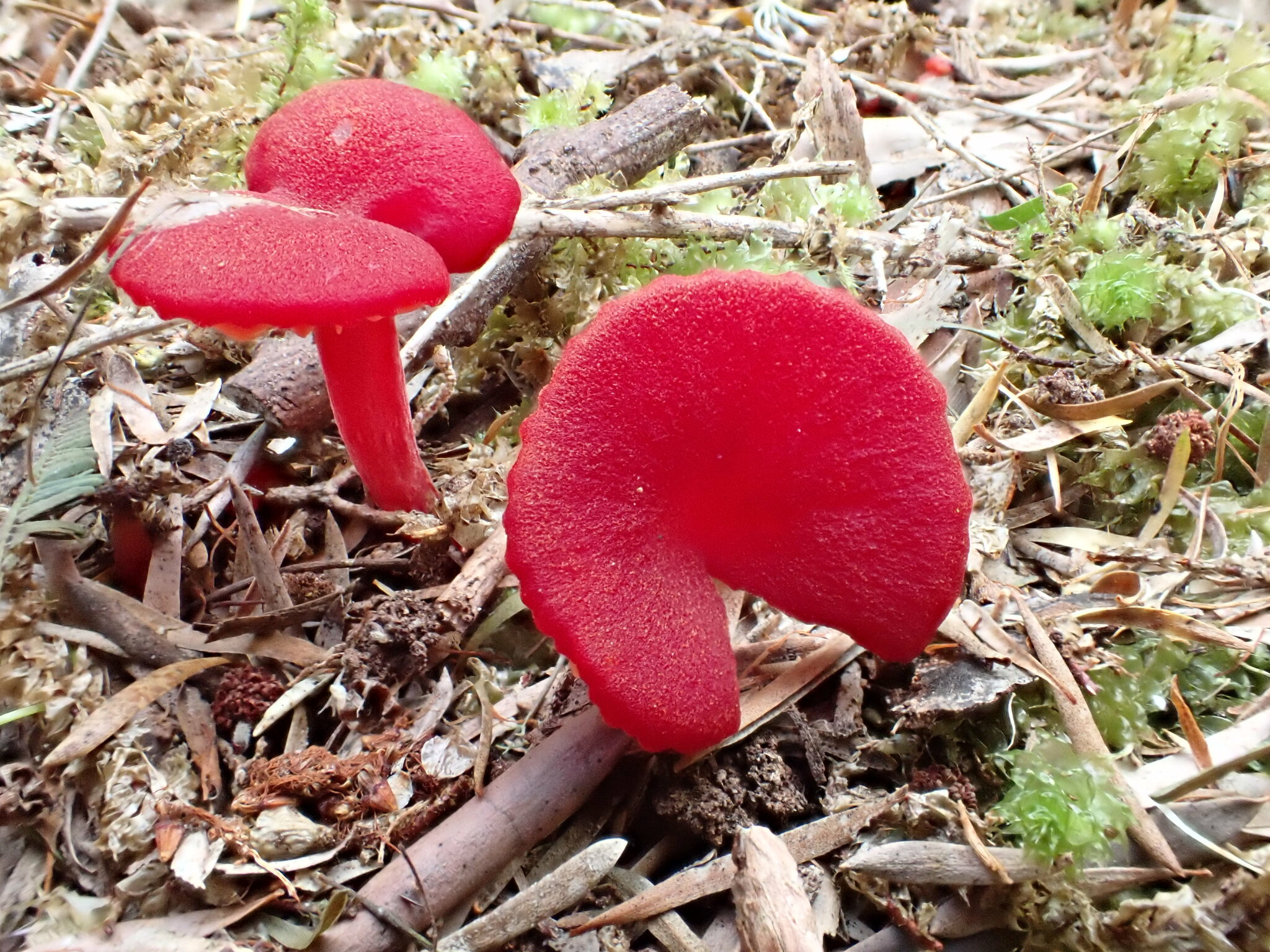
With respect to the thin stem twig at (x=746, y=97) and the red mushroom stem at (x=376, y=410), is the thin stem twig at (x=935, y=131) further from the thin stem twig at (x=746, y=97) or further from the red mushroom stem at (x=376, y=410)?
the red mushroom stem at (x=376, y=410)

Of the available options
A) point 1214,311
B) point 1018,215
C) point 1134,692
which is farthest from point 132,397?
point 1214,311

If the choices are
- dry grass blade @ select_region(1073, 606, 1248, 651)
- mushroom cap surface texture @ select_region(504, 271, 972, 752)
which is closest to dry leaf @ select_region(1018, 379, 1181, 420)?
dry grass blade @ select_region(1073, 606, 1248, 651)

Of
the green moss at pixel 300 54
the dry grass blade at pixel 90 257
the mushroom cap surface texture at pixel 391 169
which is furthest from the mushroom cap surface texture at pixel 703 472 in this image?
the green moss at pixel 300 54

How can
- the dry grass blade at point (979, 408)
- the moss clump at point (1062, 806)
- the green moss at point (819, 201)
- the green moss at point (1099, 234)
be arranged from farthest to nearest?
the green moss at point (819, 201), the green moss at point (1099, 234), the dry grass blade at point (979, 408), the moss clump at point (1062, 806)

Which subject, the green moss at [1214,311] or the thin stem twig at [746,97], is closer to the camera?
the green moss at [1214,311]

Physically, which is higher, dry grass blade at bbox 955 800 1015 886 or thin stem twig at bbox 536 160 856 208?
thin stem twig at bbox 536 160 856 208

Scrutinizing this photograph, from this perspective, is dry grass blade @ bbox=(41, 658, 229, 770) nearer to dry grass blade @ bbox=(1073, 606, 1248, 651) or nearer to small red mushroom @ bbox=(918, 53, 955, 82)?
dry grass blade @ bbox=(1073, 606, 1248, 651)

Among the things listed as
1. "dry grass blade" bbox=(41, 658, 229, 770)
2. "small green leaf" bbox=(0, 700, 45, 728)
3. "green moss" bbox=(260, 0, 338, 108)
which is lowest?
"dry grass blade" bbox=(41, 658, 229, 770)
